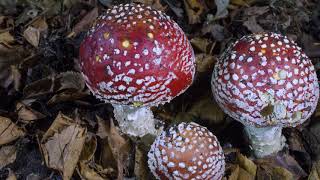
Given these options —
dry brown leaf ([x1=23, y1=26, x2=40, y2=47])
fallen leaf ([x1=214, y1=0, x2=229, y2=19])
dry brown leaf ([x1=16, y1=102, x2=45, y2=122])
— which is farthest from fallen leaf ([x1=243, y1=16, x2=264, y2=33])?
dry brown leaf ([x1=16, y1=102, x2=45, y2=122])

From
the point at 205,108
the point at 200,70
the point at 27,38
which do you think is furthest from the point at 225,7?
the point at 27,38

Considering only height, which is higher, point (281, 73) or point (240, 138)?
point (281, 73)

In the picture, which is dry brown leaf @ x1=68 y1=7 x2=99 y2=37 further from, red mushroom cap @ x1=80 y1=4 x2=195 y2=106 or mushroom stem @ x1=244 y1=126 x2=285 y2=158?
mushroom stem @ x1=244 y1=126 x2=285 y2=158

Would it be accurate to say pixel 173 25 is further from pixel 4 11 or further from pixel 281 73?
pixel 4 11

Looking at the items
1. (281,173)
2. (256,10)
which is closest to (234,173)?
(281,173)

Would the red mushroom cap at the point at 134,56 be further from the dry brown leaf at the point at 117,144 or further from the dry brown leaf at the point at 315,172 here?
the dry brown leaf at the point at 315,172
